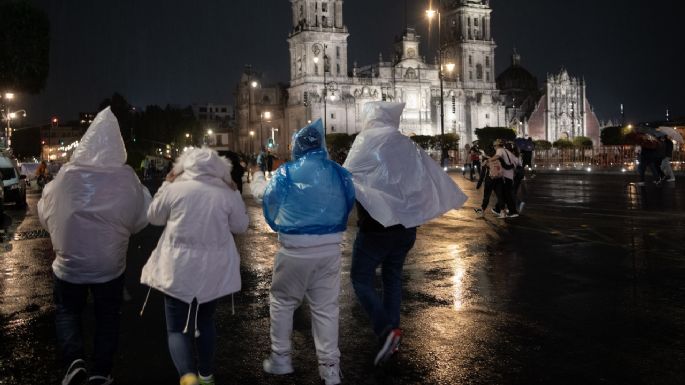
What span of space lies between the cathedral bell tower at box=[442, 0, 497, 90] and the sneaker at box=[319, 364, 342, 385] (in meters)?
110

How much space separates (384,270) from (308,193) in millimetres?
1238

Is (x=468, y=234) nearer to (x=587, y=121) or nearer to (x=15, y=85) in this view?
(x=15, y=85)

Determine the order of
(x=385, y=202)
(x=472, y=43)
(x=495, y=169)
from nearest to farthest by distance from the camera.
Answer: (x=385, y=202) → (x=495, y=169) → (x=472, y=43)

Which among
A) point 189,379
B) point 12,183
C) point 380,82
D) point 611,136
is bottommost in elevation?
point 189,379

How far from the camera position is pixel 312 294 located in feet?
15.3

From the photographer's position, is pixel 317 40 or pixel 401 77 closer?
pixel 317 40

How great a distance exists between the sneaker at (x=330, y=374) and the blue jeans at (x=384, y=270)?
617 millimetres

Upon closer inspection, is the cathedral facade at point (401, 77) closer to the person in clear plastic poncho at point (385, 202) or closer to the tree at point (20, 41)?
the tree at point (20, 41)

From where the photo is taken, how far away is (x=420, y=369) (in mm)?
4887

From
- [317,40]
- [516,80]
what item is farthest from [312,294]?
[516,80]

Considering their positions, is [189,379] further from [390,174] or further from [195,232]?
[390,174]

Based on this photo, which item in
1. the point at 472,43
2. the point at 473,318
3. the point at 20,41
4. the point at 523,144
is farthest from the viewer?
the point at 472,43

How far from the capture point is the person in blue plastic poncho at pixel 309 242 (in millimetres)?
4562

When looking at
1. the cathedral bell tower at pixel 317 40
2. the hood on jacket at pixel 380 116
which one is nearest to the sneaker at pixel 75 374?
the hood on jacket at pixel 380 116
